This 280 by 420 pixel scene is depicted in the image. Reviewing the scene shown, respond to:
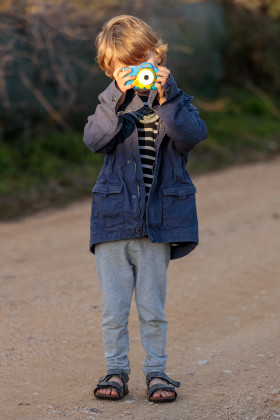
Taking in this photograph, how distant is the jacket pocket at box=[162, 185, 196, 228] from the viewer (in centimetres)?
277

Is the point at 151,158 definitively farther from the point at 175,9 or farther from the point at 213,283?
the point at 175,9

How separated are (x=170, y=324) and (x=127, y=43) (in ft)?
6.59

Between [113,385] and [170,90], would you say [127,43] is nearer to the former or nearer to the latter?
[170,90]

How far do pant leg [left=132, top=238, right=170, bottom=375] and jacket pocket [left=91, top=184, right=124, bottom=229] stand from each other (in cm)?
13

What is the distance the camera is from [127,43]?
263 cm

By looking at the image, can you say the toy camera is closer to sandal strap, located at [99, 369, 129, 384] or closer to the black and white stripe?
the black and white stripe

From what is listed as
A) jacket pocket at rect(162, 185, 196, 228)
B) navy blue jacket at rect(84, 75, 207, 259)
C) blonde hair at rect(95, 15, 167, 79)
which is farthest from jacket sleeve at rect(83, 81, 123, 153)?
jacket pocket at rect(162, 185, 196, 228)

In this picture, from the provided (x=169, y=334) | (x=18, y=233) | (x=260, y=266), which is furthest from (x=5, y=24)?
(x=169, y=334)

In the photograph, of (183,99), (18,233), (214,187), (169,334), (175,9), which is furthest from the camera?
(175,9)

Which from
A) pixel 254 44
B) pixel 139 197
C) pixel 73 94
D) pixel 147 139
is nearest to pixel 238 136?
pixel 73 94

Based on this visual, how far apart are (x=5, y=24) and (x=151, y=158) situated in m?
5.45

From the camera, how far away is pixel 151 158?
111 inches

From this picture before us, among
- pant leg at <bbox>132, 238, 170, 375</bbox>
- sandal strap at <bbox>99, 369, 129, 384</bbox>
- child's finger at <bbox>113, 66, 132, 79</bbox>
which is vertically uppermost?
child's finger at <bbox>113, 66, 132, 79</bbox>

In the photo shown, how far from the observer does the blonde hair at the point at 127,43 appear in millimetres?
2635
